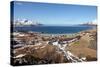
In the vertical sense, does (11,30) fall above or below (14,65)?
above

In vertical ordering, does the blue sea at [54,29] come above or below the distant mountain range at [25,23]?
below

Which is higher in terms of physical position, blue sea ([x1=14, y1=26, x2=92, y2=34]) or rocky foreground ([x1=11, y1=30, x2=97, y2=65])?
blue sea ([x1=14, y1=26, x2=92, y2=34])

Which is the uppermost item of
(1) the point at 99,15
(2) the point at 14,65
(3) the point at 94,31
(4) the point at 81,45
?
(1) the point at 99,15

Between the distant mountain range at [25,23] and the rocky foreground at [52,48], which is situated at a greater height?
the distant mountain range at [25,23]

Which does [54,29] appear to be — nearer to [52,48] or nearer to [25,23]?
[52,48]

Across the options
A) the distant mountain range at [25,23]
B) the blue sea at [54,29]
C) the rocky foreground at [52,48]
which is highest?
the distant mountain range at [25,23]

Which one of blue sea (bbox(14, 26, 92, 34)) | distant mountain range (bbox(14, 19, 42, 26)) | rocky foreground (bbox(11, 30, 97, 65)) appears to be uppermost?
distant mountain range (bbox(14, 19, 42, 26))
